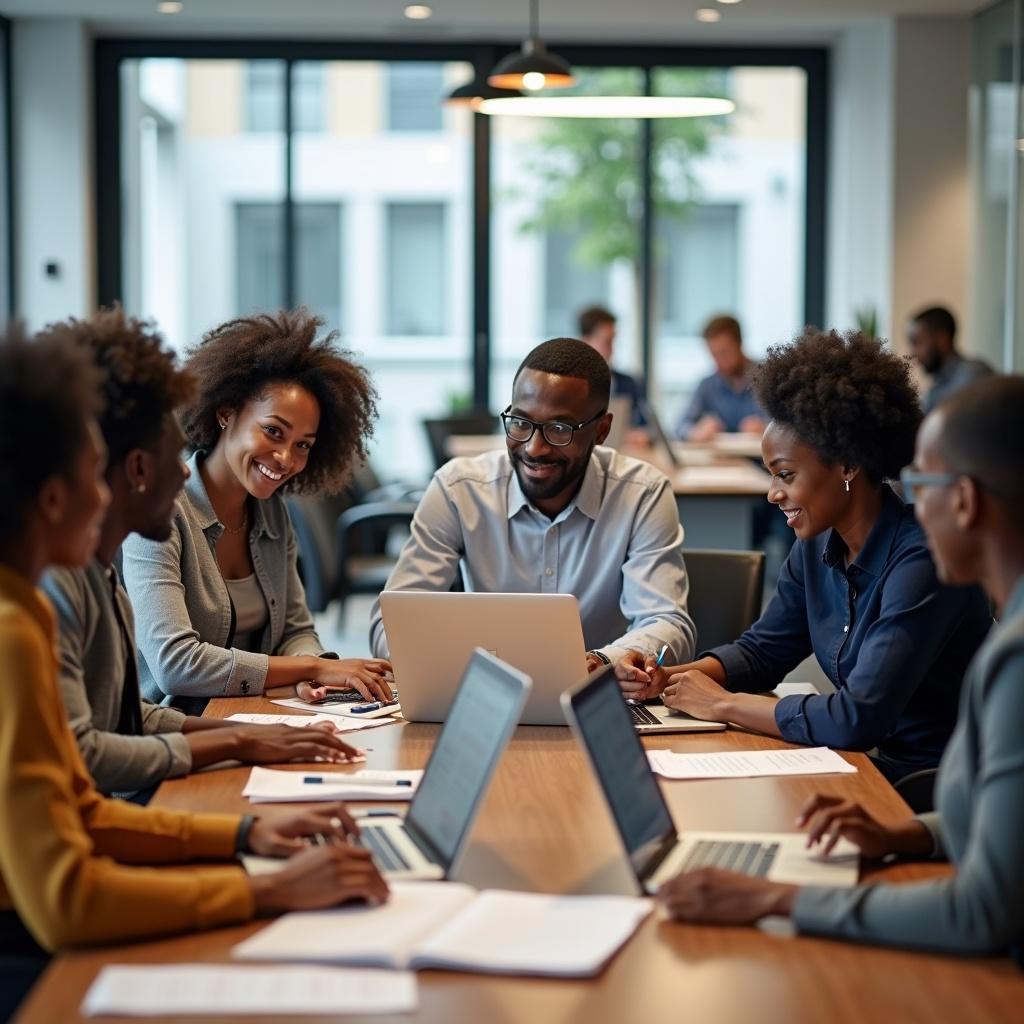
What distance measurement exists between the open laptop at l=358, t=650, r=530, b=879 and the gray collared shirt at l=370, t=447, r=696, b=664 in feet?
4.29

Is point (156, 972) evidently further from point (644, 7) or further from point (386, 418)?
point (386, 418)

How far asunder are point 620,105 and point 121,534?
13.4 feet

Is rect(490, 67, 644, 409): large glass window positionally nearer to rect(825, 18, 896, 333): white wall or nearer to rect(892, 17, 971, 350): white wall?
rect(825, 18, 896, 333): white wall

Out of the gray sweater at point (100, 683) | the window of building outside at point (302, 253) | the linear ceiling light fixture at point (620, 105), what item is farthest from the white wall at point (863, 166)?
the gray sweater at point (100, 683)

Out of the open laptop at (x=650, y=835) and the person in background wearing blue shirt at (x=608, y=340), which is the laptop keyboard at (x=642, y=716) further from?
the person in background wearing blue shirt at (x=608, y=340)

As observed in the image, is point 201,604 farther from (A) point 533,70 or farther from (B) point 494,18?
(B) point 494,18

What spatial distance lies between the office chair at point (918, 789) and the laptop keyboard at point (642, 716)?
41 cm

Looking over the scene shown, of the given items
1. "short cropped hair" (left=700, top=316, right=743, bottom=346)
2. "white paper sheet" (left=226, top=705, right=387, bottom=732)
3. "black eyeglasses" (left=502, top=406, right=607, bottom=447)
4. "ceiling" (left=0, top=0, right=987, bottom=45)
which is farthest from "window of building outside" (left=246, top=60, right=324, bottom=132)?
"white paper sheet" (left=226, top=705, right=387, bottom=732)

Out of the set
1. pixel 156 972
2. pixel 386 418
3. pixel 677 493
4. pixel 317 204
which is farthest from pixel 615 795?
pixel 317 204

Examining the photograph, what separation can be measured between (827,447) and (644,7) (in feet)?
20.5

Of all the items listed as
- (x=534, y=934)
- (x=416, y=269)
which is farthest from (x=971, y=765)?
(x=416, y=269)

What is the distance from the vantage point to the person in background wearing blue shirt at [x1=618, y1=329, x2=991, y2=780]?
2371 mm

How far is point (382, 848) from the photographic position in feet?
5.98

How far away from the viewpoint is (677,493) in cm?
557
